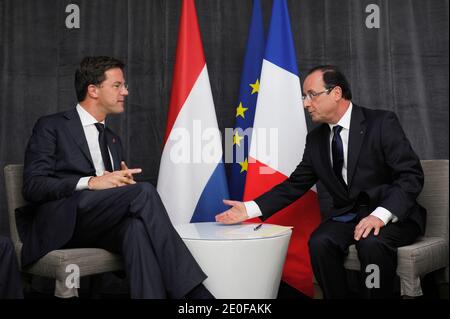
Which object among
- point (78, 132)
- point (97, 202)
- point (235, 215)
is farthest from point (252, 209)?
point (78, 132)

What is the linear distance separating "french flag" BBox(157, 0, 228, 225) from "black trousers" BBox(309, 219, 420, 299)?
0.83 m

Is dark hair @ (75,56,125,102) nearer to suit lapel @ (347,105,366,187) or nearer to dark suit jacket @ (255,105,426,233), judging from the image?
dark suit jacket @ (255,105,426,233)

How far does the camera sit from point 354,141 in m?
2.61

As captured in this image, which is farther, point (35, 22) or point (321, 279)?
point (35, 22)

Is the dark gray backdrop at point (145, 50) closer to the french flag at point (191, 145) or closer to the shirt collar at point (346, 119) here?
the french flag at point (191, 145)

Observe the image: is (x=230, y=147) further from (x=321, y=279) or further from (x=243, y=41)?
(x=321, y=279)

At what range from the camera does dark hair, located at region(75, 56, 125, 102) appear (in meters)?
2.71

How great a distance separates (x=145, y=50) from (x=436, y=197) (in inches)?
78.2

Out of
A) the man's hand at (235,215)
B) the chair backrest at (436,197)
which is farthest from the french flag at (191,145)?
the chair backrest at (436,197)

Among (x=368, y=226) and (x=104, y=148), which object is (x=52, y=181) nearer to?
(x=104, y=148)

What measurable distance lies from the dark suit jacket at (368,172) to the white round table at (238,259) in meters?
0.42
